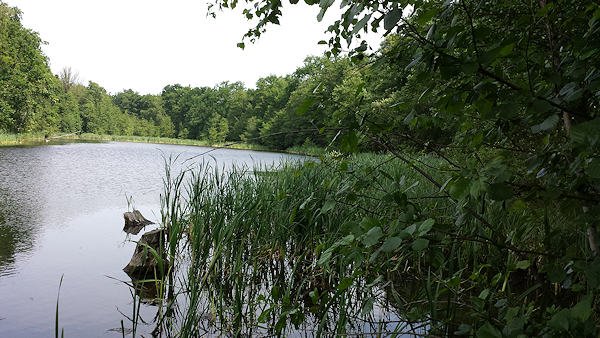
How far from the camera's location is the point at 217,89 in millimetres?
75562

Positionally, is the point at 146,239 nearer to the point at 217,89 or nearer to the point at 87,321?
the point at 87,321

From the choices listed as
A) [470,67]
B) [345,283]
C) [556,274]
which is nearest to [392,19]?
[470,67]

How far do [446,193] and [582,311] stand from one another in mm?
701

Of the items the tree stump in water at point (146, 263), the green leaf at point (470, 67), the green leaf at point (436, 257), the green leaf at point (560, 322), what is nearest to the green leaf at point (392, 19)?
the green leaf at point (470, 67)

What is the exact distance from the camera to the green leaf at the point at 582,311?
0.85 metres

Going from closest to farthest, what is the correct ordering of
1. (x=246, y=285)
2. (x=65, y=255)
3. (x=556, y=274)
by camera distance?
(x=556, y=274)
(x=246, y=285)
(x=65, y=255)

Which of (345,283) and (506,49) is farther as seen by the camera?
(345,283)

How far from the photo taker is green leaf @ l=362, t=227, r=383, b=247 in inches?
35.9

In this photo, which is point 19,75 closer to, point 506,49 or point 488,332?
point 506,49

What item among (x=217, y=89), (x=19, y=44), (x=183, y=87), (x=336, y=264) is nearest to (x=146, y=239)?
(x=336, y=264)

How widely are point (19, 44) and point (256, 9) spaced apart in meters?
33.9

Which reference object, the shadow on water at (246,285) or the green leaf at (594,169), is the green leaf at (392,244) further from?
the shadow on water at (246,285)

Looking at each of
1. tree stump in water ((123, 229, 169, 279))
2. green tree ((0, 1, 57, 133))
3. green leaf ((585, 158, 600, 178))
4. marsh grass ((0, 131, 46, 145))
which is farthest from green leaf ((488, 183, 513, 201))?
green tree ((0, 1, 57, 133))

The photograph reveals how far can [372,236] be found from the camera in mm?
924
